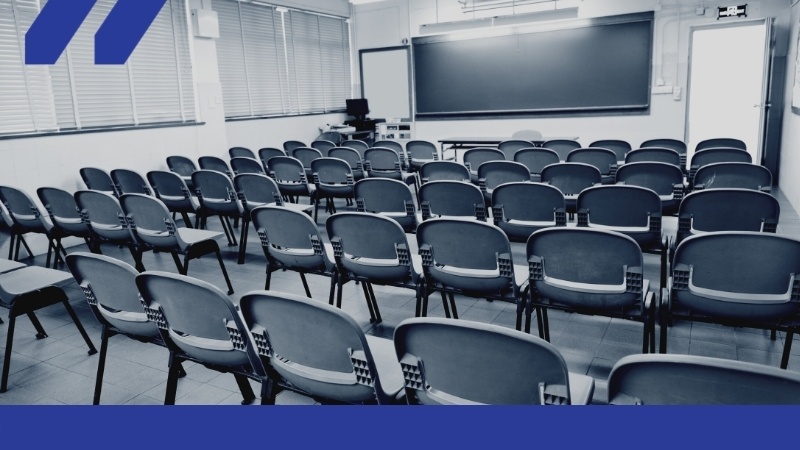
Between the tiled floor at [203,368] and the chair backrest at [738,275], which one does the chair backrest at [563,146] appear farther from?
the chair backrest at [738,275]

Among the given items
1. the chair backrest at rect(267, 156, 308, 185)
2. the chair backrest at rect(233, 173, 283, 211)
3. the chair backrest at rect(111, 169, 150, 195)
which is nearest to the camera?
the chair backrest at rect(233, 173, 283, 211)

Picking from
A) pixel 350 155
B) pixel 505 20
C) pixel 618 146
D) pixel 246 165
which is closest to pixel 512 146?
pixel 618 146

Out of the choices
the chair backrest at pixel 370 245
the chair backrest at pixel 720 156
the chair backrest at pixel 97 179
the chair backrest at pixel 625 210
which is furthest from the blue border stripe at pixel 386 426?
the chair backrest at pixel 97 179

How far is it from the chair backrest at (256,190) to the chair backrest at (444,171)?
1.51 meters

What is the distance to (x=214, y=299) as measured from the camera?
2098 millimetres

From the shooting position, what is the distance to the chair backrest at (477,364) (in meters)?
1.55

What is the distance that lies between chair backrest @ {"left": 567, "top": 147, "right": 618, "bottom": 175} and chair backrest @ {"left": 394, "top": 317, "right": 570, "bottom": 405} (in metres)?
4.41

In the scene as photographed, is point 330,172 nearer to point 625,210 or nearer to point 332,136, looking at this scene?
point 625,210

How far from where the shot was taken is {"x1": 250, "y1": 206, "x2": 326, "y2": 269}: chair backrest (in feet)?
11.5

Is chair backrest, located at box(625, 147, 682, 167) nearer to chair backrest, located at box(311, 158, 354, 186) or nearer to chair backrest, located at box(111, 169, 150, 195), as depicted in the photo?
chair backrest, located at box(311, 158, 354, 186)

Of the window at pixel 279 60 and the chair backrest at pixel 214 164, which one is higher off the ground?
the window at pixel 279 60

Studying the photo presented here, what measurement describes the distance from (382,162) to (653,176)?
344 cm

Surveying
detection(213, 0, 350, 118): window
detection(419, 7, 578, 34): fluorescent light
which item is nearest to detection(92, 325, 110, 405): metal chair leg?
detection(213, 0, 350, 118): window

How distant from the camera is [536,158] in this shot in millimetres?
6055
